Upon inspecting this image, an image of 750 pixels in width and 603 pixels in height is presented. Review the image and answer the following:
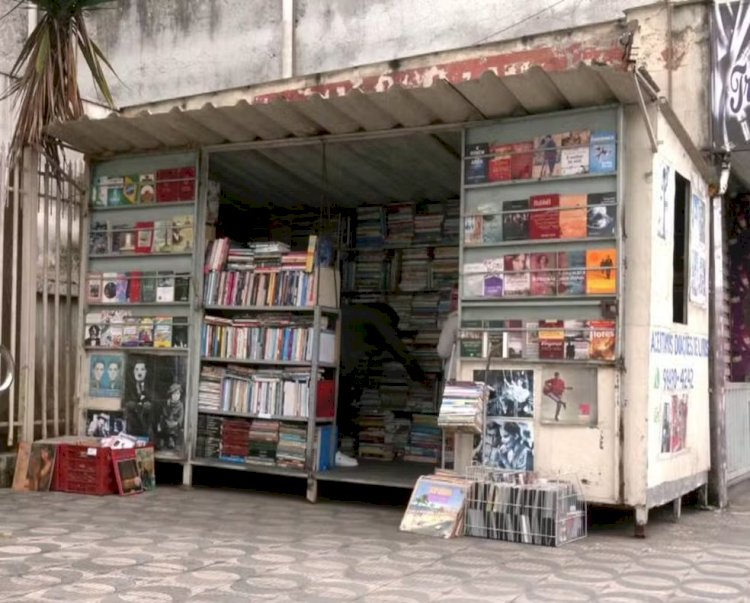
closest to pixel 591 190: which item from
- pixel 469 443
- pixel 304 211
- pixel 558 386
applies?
pixel 558 386

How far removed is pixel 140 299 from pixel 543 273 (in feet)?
11.6

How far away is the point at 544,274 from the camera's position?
20.1ft

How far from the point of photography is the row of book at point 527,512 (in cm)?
558

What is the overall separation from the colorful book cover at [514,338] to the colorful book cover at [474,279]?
33 centimetres

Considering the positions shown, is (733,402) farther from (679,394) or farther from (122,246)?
(122,246)

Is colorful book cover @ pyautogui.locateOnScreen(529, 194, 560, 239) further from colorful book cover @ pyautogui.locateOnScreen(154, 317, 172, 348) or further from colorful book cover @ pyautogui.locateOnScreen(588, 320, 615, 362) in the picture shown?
colorful book cover @ pyautogui.locateOnScreen(154, 317, 172, 348)

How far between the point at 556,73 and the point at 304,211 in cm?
425

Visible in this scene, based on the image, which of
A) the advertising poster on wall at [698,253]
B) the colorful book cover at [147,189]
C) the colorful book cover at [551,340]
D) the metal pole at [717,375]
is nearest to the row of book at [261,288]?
the colorful book cover at [147,189]

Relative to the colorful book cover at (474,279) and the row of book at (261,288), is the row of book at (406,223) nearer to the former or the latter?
the row of book at (261,288)

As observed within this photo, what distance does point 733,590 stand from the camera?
455 centimetres

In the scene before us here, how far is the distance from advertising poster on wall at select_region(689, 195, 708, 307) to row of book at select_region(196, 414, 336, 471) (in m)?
3.05

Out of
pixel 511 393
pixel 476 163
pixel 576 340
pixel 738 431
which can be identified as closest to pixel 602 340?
pixel 576 340

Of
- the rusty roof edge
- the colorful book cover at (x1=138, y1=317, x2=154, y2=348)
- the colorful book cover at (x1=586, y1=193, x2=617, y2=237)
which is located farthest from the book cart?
the colorful book cover at (x1=138, y1=317, x2=154, y2=348)

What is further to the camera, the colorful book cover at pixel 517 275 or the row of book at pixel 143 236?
the row of book at pixel 143 236
